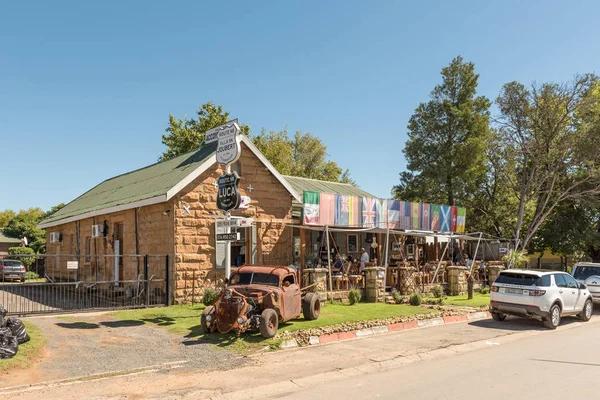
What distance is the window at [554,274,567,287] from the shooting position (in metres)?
15.8

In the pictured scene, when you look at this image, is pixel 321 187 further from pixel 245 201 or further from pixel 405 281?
pixel 245 201

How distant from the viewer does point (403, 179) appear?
38062 millimetres

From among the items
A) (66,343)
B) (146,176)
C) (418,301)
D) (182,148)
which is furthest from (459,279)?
(182,148)

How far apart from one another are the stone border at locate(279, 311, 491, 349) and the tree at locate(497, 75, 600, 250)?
14.8m

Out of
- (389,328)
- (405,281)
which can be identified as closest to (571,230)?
(405,281)

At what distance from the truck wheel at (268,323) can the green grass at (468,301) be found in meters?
9.52

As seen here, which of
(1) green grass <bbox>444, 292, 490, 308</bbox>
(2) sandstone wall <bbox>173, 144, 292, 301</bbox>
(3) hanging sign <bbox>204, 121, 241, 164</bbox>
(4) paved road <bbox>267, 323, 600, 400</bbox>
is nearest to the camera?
(4) paved road <bbox>267, 323, 600, 400</bbox>

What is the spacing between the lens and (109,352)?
34.8 ft

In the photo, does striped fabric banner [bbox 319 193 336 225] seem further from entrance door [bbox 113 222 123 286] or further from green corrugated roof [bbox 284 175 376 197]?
entrance door [bbox 113 222 123 286]

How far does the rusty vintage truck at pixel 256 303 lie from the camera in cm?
1184

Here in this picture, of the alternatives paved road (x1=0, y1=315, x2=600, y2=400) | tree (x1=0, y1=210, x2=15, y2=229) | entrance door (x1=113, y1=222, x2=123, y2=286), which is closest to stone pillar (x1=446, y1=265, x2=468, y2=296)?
paved road (x1=0, y1=315, x2=600, y2=400)

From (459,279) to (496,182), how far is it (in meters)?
19.5

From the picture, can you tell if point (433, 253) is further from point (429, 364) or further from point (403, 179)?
point (429, 364)

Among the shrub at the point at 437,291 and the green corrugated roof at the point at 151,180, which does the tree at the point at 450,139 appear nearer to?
the shrub at the point at 437,291
